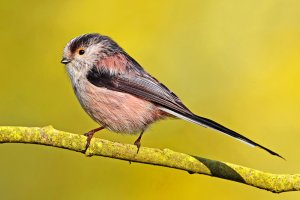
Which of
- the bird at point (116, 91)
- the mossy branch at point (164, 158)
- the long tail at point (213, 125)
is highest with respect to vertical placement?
the bird at point (116, 91)

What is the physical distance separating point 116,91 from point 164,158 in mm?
1199

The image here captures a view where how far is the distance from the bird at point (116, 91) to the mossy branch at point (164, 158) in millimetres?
790

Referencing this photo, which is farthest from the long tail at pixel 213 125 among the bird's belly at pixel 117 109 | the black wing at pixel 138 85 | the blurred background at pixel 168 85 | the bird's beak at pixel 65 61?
the blurred background at pixel 168 85

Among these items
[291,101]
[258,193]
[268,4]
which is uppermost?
[268,4]

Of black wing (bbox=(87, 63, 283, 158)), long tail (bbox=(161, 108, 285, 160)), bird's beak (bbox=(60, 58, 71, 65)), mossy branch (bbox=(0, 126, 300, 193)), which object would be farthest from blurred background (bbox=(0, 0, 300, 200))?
mossy branch (bbox=(0, 126, 300, 193))

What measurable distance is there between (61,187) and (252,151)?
73.6 inches

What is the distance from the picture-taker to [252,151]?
6934mm

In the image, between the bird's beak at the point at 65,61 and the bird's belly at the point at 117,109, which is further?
the bird's beak at the point at 65,61

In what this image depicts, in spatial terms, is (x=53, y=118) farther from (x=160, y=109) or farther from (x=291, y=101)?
(x=291, y=101)

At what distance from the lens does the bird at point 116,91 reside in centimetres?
553

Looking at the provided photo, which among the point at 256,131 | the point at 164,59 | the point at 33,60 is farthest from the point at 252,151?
the point at 33,60

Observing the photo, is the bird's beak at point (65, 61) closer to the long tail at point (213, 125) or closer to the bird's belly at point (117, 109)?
the bird's belly at point (117, 109)

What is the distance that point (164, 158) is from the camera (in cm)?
457

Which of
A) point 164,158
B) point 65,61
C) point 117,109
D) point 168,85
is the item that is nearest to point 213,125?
point 164,158
